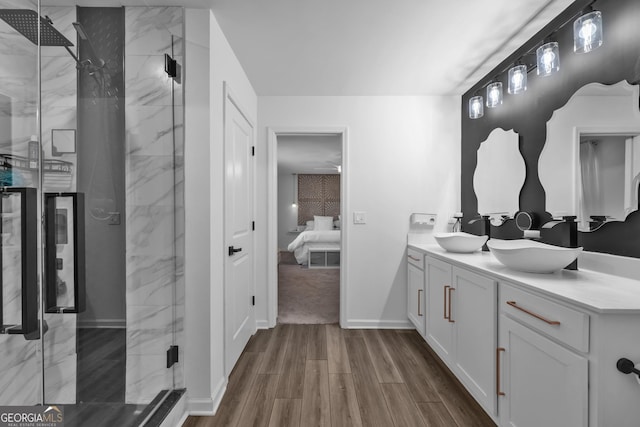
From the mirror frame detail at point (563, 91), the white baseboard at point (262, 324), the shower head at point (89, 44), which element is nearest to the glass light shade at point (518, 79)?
the mirror frame detail at point (563, 91)

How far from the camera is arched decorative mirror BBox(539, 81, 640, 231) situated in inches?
59.3

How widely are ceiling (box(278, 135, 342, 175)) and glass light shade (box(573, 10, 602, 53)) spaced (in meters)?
2.77

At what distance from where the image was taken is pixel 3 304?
1169mm

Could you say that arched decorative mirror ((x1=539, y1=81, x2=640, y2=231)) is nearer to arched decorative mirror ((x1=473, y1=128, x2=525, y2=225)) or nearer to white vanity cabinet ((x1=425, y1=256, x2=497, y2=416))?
arched decorative mirror ((x1=473, y1=128, x2=525, y2=225))

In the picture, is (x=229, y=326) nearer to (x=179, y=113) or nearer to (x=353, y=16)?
(x=179, y=113)

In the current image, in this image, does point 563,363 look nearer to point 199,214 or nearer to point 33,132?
point 199,214

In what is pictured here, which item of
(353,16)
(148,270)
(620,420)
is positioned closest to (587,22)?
(353,16)

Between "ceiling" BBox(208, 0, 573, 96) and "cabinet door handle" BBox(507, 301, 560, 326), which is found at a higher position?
"ceiling" BBox(208, 0, 573, 96)

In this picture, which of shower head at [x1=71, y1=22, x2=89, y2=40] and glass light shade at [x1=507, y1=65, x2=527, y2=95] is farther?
glass light shade at [x1=507, y1=65, x2=527, y2=95]

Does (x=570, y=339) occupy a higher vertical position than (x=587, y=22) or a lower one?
lower

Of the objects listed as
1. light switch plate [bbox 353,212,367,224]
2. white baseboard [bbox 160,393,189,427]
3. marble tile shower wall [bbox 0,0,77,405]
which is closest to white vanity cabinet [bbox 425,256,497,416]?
light switch plate [bbox 353,212,367,224]

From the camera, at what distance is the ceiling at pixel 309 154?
5394 mm

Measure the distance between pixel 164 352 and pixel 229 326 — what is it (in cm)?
50

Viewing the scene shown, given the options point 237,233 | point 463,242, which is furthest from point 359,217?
point 237,233
